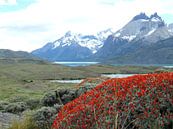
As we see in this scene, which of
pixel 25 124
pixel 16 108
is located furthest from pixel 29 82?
pixel 25 124

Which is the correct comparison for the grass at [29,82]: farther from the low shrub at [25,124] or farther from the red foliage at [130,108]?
the red foliage at [130,108]

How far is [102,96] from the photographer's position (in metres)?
10.6

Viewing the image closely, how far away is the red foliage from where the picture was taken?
30.7ft

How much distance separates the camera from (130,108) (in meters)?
9.66

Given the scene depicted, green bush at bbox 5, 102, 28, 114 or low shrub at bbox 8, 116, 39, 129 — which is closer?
low shrub at bbox 8, 116, 39, 129

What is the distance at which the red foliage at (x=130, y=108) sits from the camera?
934 centimetres

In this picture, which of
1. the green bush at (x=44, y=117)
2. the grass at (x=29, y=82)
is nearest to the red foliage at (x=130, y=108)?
the green bush at (x=44, y=117)

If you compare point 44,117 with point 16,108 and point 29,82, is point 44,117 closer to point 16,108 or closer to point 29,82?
point 16,108

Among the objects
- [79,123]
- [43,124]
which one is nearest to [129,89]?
[79,123]

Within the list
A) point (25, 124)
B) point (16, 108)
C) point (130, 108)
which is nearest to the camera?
point (130, 108)

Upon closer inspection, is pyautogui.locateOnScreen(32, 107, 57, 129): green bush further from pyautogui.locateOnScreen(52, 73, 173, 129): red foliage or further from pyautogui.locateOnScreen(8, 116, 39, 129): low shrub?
pyautogui.locateOnScreen(52, 73, 173, 129): red foliage

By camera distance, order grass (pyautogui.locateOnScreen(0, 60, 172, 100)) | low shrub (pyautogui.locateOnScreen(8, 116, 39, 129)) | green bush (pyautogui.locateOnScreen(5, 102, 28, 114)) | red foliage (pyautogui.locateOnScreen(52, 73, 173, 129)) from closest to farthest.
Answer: red foliage (pyautogui.locateOnScreen(52, 73, 173, 129)) < low shrub (pyautogui.locateOnScreen(8, 116, 39, 129)) < green bush (pyautogui.locateOnScreen(5, 102, 28, 114)) < grass (pyautogui.locateOnScreen(0, 60, 172, 100))

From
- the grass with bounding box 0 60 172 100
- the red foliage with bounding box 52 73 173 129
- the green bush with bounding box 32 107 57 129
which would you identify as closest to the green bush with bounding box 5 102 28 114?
the grass with bounding box 0 60 172 100

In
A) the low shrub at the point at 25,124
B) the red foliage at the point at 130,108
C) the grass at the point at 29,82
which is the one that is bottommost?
the grass at the point at 29,82
